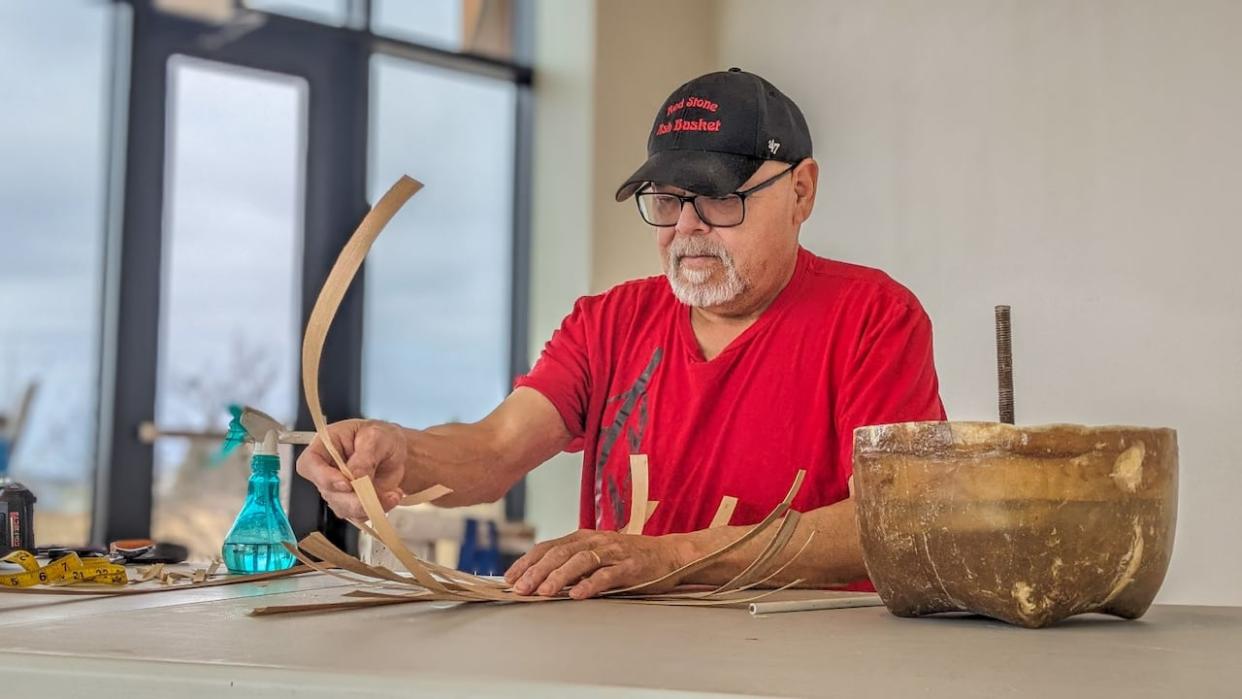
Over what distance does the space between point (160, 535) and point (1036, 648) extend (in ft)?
11.7

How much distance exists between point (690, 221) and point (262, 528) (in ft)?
2.39

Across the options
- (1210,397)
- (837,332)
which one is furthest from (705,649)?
(1210,397)

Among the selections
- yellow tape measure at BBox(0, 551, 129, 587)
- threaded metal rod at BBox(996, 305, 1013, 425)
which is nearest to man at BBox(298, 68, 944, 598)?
yellow tape measure at BBox(0, 551, 129, 587)

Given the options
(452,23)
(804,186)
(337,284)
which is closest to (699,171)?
(804,186)

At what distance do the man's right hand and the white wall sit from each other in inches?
83.7

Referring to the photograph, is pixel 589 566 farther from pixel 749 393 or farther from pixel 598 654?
pixel 749 393

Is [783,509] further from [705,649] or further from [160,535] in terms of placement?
[160,535]

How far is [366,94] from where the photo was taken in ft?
14.1

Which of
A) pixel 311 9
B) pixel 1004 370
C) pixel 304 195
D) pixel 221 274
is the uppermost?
pixel 311 9

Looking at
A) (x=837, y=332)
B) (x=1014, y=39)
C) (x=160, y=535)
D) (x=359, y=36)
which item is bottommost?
(x=160, y=535)

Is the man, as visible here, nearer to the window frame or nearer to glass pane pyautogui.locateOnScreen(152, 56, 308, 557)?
the window frame

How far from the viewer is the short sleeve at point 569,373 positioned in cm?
192

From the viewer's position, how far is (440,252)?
445cm

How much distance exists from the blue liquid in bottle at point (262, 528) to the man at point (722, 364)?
0.58ft
